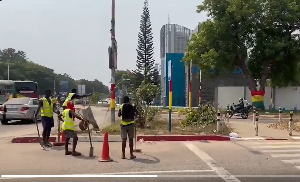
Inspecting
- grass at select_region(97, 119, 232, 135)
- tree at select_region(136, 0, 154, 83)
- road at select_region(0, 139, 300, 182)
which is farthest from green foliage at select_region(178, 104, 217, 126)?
tree at select_region(136, 0, 154, 83)

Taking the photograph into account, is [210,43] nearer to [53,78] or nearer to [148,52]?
[148,52]

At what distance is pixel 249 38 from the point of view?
31875mm

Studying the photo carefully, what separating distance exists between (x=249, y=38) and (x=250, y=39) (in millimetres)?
120

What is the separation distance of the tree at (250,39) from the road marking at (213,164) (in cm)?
1951

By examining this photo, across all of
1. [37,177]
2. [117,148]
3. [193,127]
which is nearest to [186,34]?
[193,127]

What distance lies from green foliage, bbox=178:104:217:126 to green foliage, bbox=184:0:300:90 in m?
14.1

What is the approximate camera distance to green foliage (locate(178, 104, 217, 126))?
16.0 meters

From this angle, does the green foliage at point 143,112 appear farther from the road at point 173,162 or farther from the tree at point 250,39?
the tree at point 250,39

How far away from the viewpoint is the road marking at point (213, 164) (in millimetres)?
7672

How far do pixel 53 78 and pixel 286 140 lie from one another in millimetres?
83453

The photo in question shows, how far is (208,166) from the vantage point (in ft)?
29.0

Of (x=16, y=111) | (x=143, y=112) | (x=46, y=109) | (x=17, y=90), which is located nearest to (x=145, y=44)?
(x=17, y=90)

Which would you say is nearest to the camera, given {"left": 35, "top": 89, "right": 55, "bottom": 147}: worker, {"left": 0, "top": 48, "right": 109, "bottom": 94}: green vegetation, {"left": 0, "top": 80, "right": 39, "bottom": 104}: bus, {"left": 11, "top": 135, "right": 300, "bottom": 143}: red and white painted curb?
{"left": 35, "top": 89, "right": 55, "bottom": 147}: worker

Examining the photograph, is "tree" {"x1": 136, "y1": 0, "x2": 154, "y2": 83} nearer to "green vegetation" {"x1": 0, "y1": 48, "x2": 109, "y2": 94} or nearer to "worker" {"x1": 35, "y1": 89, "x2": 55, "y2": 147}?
"green vegetation" {"x1": 0, "y1": 48, "x2": 109, "y2": 94}
